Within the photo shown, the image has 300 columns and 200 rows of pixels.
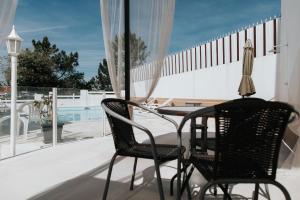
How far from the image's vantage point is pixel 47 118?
4504 millimetres

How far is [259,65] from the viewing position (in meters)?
10.0

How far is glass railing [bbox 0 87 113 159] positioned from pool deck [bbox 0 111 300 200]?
15.8 inches

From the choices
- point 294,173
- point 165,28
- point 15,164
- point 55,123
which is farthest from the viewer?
point 55,123

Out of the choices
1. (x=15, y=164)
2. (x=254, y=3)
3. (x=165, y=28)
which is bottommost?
(x=15, y=164)

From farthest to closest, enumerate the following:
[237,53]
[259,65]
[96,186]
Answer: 1. [237,53]
2. [259,65]
3. [96,186]

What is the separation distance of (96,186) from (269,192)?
53.2 inches

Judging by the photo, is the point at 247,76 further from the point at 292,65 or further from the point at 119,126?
the point at 119,126

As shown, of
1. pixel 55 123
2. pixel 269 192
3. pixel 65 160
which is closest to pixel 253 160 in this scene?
pixel 269 192

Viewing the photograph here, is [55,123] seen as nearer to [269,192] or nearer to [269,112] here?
[269,192]

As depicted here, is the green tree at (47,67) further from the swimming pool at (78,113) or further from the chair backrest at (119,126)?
the chair backrest at (119,126)

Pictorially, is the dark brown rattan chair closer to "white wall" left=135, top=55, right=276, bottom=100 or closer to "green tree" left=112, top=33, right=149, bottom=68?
"green tree" left=112, top=33, right=149, bottom=68

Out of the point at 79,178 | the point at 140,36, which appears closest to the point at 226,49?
the point at 140,36

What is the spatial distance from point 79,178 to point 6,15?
149cm

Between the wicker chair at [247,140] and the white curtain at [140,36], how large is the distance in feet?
8.56
